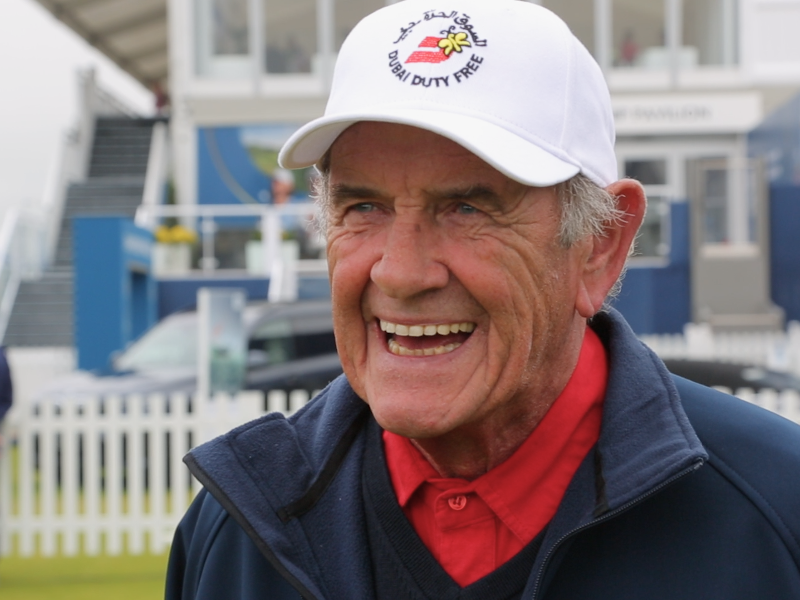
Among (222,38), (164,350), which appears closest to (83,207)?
(222,38)

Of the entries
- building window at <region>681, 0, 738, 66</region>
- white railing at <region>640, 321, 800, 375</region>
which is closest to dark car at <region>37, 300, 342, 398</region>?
white railing at <region>640, 321, 800, 375</region>

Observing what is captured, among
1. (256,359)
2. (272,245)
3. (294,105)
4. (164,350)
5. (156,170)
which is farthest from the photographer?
(294,105)

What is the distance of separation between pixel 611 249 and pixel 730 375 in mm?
7021

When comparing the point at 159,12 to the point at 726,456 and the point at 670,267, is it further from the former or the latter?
the point at 726,456

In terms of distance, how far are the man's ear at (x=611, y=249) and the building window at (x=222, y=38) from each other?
21357mm

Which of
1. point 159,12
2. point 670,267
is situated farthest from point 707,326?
point 159,12

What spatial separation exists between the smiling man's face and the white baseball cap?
79 millimetres

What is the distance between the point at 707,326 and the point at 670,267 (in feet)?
5.35

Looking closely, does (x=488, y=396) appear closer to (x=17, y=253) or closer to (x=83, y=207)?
A: (x=17, y=253)

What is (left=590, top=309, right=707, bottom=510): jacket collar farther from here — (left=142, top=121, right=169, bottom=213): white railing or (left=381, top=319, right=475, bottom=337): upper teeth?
(left=142, top=121, right=169, bottom=213): white railing

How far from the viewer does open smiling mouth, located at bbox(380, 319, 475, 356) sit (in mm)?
1875

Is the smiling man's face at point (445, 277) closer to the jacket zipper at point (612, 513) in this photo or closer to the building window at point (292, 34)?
the jacket zipper at point (612, 513)

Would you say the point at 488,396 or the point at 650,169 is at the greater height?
the point at 650,169

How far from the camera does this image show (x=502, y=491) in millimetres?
1930
